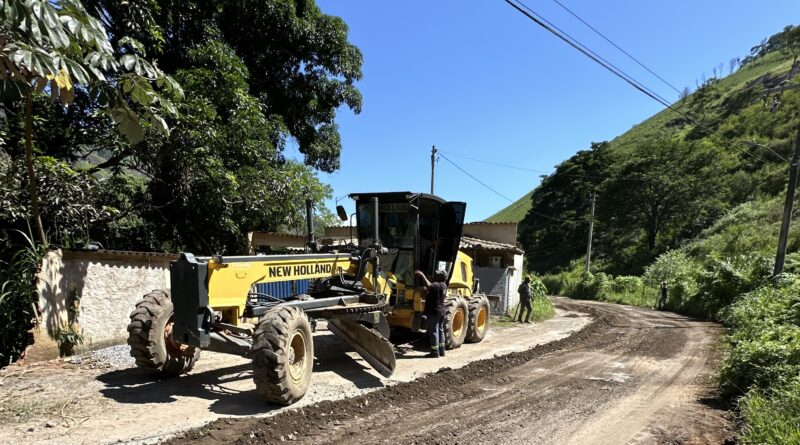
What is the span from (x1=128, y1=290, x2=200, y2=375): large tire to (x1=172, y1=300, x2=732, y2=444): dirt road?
165 cm

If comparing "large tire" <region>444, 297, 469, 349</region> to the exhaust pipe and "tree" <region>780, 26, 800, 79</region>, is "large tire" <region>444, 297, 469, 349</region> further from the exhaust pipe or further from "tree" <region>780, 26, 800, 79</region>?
"tree" <region>780, 26, 800, 79</region>

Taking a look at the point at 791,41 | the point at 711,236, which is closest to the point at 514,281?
the point at 711,236

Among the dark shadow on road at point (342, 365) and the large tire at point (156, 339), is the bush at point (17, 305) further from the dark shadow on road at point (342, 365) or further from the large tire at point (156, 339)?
the dark shadow on road at point (342, 365)

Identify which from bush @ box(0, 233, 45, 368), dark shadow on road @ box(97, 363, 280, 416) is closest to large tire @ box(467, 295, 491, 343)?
dark shadow on road @ box(97, 363, 280, 416)

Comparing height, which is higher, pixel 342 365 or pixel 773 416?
pixel 773 416

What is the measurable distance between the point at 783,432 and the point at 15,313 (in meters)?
9.07

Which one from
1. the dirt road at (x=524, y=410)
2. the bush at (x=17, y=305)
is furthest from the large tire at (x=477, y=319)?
the bush at (x=17, y=305)

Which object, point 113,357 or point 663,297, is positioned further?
point 663,297

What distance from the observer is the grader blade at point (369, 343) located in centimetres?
644

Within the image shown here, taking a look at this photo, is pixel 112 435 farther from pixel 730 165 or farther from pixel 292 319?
pixel 730 165

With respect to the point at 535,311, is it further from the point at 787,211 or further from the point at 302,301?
the point at 302,301

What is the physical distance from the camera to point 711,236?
3344cm

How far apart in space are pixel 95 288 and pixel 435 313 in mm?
5497

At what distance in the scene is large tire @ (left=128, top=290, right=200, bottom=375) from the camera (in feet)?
17.7
